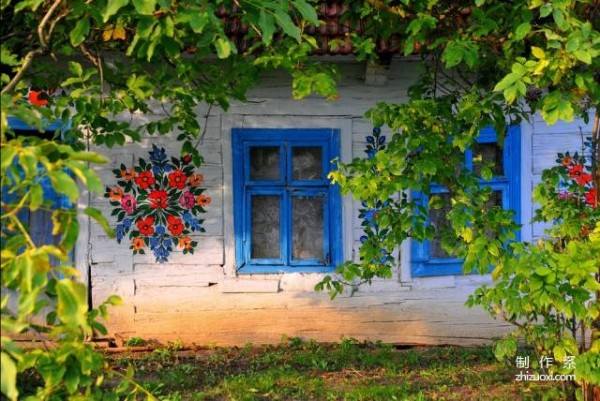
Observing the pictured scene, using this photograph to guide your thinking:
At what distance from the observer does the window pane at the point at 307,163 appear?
22.1 feet

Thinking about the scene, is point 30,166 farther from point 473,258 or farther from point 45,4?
point 473,258

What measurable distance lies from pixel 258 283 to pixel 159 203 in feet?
3.38

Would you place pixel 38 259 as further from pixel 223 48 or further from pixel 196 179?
pixel 196 179

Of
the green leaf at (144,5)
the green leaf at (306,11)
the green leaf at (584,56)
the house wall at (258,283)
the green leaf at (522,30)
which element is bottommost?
the house wall at (258,283)

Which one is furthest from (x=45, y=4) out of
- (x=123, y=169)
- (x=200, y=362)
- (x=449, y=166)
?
(x=200, y=362)

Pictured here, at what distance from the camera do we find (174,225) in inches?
260

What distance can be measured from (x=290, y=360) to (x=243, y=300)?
26.0 inches

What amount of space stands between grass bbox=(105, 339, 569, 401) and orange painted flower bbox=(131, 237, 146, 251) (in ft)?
2.75

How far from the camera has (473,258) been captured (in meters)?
4.14

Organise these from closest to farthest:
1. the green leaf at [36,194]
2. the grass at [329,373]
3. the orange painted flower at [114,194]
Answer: the green leaf at [36,194] < the grass at [329,373] < the orange painted flower at [114,194]

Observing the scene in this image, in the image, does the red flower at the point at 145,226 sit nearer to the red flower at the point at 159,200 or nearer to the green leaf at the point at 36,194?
the red flower at the point at 159,200

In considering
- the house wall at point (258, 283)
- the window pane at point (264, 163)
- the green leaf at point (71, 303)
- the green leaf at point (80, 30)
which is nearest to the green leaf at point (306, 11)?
the green leaf at point (80, 30)

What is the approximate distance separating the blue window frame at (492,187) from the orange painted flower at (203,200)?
1701 millimetres

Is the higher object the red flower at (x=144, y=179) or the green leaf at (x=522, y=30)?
the green leaf at (x=522, y=30)
